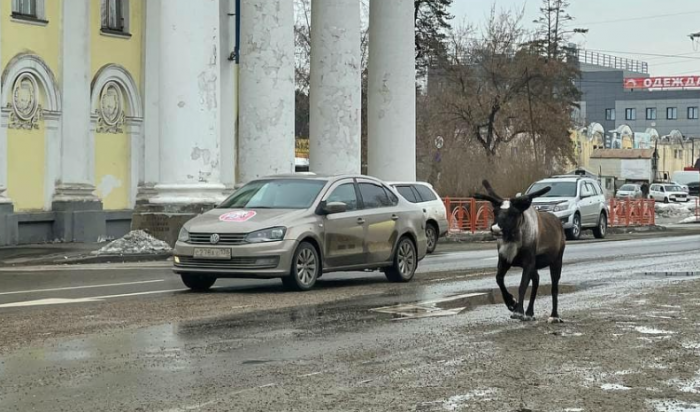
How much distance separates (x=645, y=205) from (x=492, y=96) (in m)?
14.2

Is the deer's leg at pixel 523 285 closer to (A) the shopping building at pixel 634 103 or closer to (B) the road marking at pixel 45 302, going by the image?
(B) the road marking at pixel 45 302

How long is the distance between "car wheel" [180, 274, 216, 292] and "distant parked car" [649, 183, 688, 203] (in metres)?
72.4

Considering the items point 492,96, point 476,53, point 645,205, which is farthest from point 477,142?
point 645,205

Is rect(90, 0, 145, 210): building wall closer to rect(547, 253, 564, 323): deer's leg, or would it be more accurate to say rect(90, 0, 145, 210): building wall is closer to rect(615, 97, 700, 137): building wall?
rect(547, 253, 564, 323): deer's leg

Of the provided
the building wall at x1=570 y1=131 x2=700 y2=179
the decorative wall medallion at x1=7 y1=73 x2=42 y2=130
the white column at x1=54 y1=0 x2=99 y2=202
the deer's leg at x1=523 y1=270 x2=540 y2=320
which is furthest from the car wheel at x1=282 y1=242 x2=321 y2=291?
the building wall at x1=570 y1=131 x2=700 y2=179

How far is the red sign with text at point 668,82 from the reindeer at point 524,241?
13784cm

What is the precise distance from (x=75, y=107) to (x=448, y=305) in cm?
1893

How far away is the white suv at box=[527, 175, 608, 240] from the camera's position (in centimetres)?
3541

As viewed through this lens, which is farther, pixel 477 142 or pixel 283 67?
pixel 477 142

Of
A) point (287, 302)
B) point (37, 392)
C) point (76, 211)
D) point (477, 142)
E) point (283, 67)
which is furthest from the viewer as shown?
point (477, 142)

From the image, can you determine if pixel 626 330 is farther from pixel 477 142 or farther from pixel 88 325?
pixel 477 142

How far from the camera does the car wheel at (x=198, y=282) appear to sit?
15.9 meters

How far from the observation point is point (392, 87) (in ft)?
109

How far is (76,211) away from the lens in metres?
30.3
